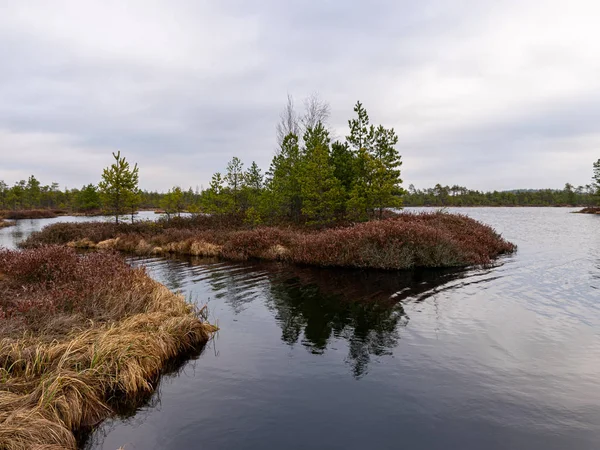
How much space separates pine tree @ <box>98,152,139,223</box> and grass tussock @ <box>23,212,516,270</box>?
8.40ft

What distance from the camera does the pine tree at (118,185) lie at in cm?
3344

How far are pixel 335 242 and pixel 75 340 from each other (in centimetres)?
1498

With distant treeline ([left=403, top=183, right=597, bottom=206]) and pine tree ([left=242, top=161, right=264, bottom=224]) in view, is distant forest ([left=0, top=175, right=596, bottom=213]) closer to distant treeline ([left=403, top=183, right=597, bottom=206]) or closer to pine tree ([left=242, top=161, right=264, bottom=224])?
distant treeline ([left=403, top=183, right=597, bottom=206])

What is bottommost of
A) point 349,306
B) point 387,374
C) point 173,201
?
point 387,374

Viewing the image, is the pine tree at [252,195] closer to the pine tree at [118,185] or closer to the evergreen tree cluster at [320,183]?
the evergreen tree cluster at [320,183]

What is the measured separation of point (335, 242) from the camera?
806 inches

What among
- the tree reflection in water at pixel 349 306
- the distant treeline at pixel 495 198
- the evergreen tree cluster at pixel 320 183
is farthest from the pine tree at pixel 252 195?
the distant treeline at pixel 495 198

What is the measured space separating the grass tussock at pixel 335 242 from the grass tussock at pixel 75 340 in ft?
35.5

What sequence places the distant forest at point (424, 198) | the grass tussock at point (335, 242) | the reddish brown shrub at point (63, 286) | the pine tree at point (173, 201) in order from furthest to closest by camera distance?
the distant forest at point (424, 198)
the pine tree at point (173, 201)
the grass tussock at point (335, 242)
the reddish brown shrub at point (63, 286)

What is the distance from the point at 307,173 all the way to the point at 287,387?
2224 cm

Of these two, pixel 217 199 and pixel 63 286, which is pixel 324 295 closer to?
pixel 63 286

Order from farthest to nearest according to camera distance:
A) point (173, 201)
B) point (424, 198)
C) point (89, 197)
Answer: point (424, 198) → point (89, 197) → point (173, 201)

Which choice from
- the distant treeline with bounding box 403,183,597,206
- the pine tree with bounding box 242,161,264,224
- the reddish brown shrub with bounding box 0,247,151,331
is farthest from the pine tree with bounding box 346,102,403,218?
the distant treeline with bounding box 403,183,597,206

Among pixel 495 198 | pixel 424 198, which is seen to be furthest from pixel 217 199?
pixel 495 198
